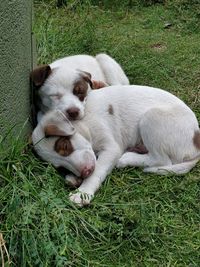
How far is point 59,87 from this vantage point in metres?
5.83

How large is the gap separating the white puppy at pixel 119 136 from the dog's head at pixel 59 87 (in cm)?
13

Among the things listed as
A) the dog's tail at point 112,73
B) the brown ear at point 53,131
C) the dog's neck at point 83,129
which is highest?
the brown ear at point 53,131

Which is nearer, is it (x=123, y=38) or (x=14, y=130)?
(x=14, y=130)

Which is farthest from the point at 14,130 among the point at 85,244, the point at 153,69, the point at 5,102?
the point at 153,69

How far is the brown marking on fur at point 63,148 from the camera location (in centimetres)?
498

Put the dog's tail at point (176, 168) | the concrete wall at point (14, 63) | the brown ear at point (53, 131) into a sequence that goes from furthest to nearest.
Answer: the dog's tail at point (176, 168) → the brown ear at point (53, 131) → the concrete wall at point (14, 63)

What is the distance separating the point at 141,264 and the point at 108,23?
6.02 meters

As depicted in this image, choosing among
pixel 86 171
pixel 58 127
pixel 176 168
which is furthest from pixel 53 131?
pixel 176 168

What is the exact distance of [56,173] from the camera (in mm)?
5016

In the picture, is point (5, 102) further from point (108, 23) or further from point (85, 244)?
point (108, 23)

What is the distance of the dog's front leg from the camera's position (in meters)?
4.73

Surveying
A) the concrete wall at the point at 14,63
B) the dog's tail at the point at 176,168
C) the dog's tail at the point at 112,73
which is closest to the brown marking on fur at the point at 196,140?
the dog's tail at the point at 176,168

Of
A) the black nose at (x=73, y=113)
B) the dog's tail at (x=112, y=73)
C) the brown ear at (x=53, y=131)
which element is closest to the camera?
the brown ear at (x=53, y=131)

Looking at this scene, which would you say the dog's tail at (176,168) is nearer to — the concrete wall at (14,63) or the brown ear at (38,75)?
the concrete wall at (14,63)
